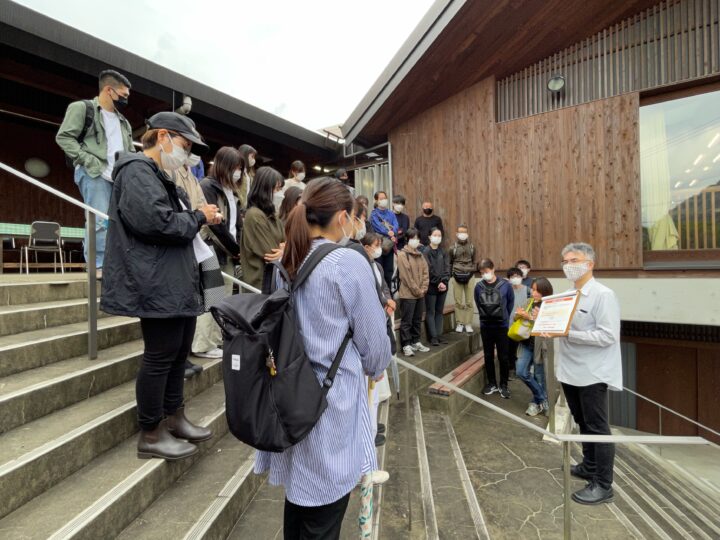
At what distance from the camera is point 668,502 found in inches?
137

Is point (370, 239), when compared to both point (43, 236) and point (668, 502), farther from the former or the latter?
point (43, 236)

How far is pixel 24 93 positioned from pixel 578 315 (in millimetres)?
9026

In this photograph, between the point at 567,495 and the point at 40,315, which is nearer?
the point at 567,495

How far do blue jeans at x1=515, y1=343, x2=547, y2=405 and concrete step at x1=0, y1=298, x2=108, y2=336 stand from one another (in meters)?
4.87

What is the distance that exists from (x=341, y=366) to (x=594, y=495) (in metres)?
2.92

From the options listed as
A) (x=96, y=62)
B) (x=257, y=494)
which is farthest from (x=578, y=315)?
(x=96, y=62)

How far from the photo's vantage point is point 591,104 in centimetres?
645

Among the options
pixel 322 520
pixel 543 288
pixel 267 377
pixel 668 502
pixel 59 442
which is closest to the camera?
pixel 267 377

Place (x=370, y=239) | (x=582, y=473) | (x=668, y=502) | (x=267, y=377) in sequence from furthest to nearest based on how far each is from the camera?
(x=370, y=239) < (x=668, y=502) < (x=582, y=473) < (x=267, y=377)

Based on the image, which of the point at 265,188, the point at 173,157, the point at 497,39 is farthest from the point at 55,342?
the point at 497,39

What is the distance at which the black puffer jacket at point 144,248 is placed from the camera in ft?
5.83

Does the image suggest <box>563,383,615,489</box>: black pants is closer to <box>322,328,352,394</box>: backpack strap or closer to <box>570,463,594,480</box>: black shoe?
<box>570,463,594,480</box>: black shoe

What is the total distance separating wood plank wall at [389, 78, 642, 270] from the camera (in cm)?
619

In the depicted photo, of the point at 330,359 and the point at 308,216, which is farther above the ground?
the point at 308,216
